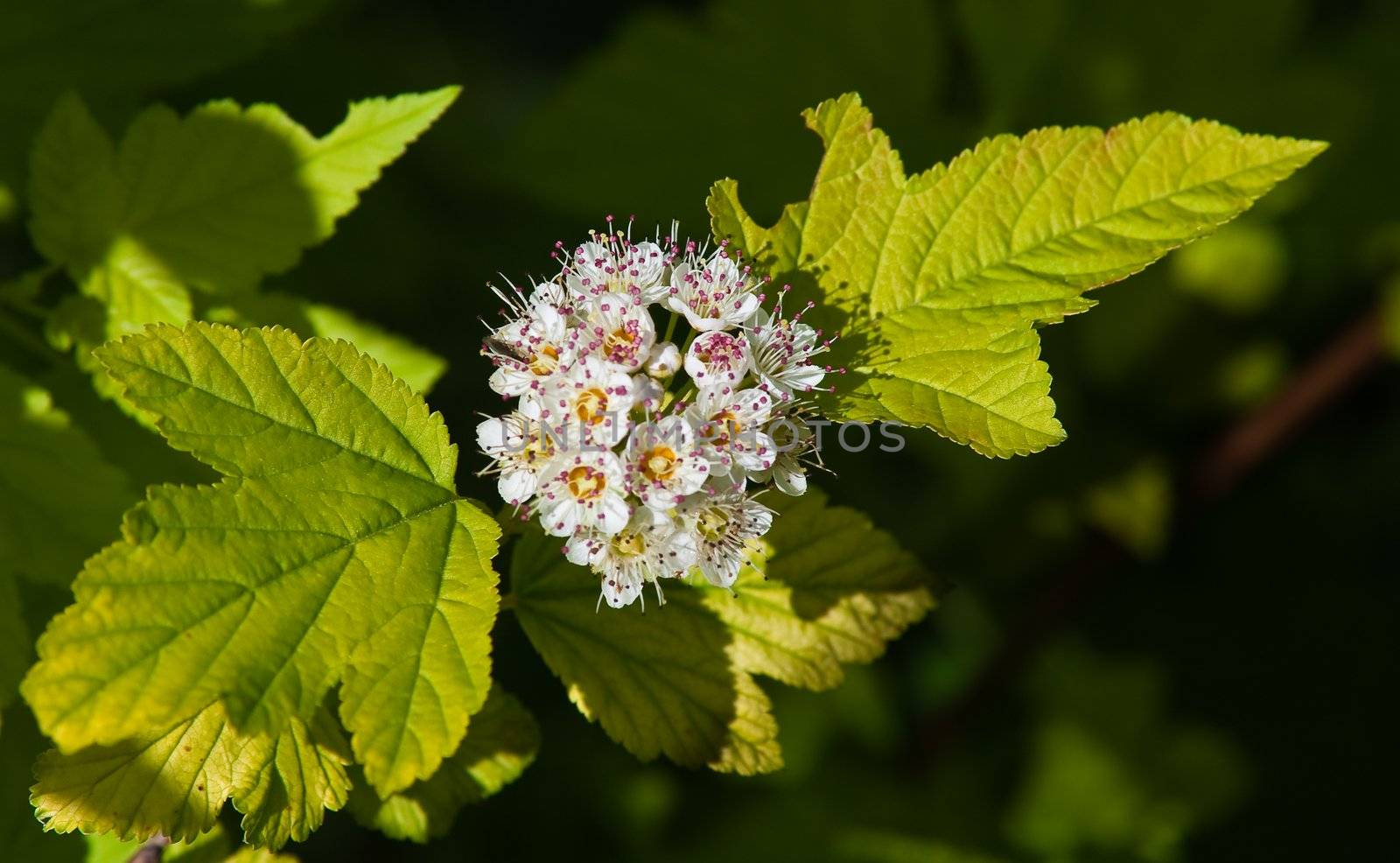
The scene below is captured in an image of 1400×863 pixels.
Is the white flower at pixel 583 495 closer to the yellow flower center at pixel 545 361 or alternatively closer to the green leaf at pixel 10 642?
the yellow flower center at pixel 545 361

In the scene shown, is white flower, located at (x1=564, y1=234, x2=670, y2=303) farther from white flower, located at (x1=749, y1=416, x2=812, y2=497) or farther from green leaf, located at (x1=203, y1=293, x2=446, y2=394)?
green leaf, located at (x1=203, y1=293, x2=446, y2=394)

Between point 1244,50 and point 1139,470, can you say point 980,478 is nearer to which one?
point 1139,470

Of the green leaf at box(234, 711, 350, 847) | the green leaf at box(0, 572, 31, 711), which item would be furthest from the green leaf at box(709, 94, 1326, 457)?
the green leaf at box(0, 572, 31, 711)

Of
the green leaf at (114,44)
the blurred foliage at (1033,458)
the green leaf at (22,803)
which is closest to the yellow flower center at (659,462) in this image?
the green leaf at (22,803)

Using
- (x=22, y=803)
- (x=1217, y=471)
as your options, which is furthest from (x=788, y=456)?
(x=1217, y=471)

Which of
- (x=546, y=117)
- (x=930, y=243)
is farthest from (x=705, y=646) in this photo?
(x=546, y=117)

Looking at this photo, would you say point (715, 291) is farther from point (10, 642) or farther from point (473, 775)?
point (10, 642)
